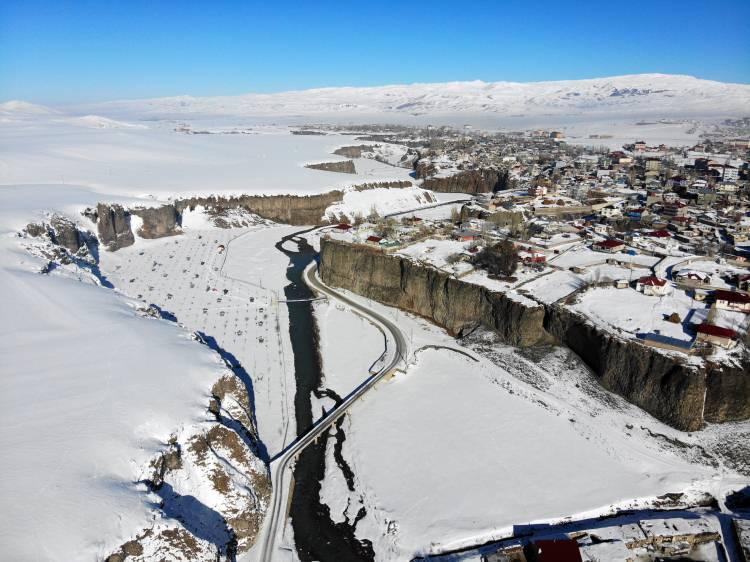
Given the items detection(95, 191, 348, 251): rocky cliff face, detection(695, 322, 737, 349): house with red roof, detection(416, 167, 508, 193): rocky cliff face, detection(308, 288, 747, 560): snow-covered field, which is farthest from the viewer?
detection(416, 167, 508, 193): rocky cliff face

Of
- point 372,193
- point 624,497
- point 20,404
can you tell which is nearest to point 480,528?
point 624,497

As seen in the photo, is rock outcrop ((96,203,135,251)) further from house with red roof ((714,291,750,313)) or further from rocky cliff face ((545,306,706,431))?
Answer: house with red roof ((714,291,750,313))

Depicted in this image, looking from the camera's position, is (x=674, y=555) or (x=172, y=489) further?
(x=172, y=489)

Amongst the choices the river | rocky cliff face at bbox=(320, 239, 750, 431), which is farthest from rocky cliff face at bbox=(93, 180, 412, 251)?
the river

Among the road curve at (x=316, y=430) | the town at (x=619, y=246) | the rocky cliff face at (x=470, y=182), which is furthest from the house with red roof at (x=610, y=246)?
the rocky cliff face at (x=470, y=182)

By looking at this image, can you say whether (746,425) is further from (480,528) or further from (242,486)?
(242,486)

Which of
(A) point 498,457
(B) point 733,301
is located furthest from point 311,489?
(B) point 733,301
